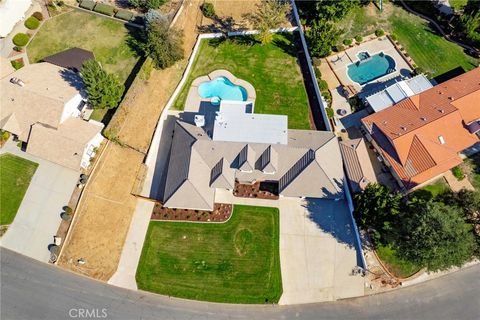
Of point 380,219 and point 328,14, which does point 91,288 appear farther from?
point 328,14

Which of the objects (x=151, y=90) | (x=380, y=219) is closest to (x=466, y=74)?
(x=380, y=219)

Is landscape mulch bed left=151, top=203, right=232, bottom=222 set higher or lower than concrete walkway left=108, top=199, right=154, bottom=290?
higher

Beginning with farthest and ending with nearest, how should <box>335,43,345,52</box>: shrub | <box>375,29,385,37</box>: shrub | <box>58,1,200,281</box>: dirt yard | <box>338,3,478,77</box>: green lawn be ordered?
<box>375,29,385,37</box>: shrub → <box>335,43,345,52</box>: shrub → <box>338,3,478,77</box>: green lawn → <box>58,1,200,281</box>: dirt yard

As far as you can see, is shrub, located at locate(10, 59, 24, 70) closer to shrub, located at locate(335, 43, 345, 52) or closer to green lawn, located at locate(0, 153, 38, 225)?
green lawn, located at locate(0, 153, 38, 225)

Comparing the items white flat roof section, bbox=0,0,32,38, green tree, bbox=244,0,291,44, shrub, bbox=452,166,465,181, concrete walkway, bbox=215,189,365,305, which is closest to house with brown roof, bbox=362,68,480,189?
shrub, bbox=452,166,465,181

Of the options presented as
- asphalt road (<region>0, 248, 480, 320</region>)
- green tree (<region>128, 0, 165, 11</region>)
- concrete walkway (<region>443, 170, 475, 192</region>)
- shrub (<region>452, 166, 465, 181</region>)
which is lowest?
asphalt road (<region>0, 248, 480, 320</region>)

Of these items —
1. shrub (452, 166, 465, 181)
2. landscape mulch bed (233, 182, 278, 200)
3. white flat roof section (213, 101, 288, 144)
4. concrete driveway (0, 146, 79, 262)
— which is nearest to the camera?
concrete driveway (0, 146, 79, 262)
